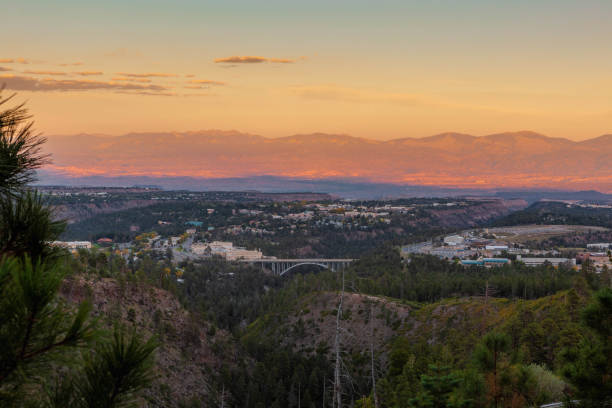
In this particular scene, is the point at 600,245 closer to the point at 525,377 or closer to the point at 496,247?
the point at 496,247

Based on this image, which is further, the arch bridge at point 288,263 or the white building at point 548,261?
the arch bridge at point 288,263

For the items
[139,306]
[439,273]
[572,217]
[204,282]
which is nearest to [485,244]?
[439,273]

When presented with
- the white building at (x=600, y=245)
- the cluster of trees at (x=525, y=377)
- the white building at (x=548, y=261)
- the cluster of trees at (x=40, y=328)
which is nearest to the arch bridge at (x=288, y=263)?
the white building at (x=548, y=261)

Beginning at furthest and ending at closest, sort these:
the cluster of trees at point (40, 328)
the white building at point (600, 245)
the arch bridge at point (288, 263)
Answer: the arch bridge at point (288, 263), the white building at point (600, 245), the cluster of trees at point (40, 328)

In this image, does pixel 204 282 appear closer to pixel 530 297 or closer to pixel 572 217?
pixel 530 297

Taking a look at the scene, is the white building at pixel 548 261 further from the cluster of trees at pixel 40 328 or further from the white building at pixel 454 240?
the cluster of trees at pixel 40 328

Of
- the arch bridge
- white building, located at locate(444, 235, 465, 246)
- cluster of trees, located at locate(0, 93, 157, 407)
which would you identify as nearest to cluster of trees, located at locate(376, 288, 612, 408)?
cluster of trees, located at locate(0, 93, 157, 407)

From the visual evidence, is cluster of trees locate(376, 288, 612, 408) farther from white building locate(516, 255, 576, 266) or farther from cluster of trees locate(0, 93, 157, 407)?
white building locate(516, 255, 576, 266)

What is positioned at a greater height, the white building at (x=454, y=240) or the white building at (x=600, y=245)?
the white building at (x=600, y=245)
